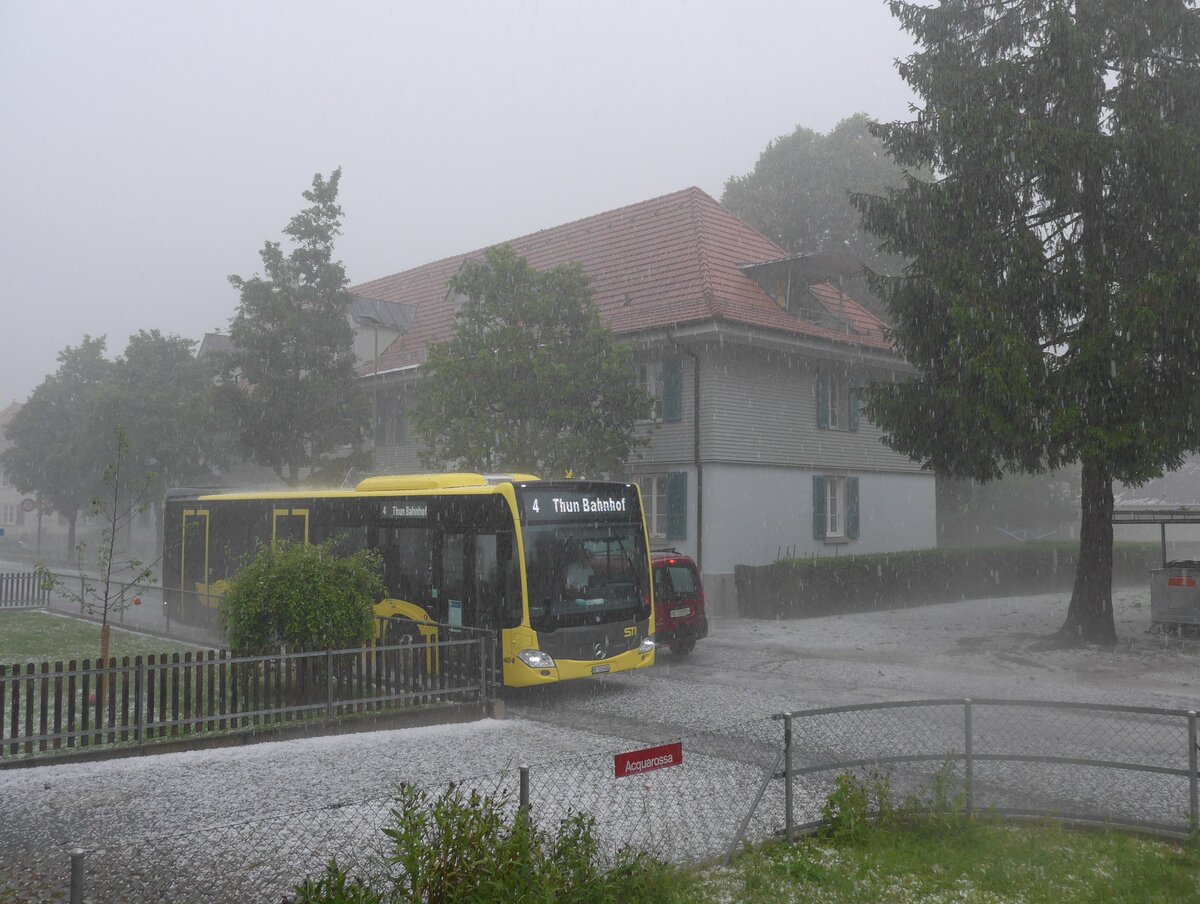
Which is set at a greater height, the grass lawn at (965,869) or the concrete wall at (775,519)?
the concrete wall at (775,519)

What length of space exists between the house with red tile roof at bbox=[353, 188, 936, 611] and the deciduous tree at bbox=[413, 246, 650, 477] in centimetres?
125

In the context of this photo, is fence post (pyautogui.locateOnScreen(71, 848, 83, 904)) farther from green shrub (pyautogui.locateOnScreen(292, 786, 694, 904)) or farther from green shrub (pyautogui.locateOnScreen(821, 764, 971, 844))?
green shrub (pyautogui.locateOnScreen(821, 764, 971, 844))

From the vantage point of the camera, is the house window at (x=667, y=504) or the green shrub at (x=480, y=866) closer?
the green shrub at (x=480, y=866)

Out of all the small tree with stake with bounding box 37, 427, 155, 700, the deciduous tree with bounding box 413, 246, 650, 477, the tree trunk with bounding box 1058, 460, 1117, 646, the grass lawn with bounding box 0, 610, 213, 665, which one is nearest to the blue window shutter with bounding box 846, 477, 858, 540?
the deciduous tree with bounding box 413, 246, 650, 477

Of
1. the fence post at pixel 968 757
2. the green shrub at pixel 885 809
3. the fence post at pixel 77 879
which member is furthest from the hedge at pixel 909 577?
the fence post at pixel 77 879

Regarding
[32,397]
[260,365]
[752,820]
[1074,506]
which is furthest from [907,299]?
[32,397]

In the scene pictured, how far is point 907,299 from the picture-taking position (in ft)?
62.1

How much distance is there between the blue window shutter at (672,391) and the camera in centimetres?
2608

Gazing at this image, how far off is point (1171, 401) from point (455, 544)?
11045 mm

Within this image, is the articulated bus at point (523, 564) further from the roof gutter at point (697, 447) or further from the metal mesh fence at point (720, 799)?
the roof gutter at point (697, 447)

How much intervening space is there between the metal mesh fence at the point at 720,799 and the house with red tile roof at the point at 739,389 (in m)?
15.6

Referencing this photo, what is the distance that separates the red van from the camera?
55.3ft

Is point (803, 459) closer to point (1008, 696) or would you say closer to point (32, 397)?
point (1008, 696)

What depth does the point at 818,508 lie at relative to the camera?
Answer: 28.6 m
